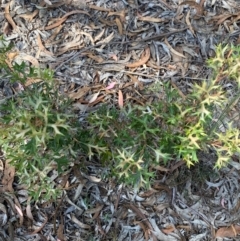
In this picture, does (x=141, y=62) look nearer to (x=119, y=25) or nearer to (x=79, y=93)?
(x=119, y=25)

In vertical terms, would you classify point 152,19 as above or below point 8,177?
above

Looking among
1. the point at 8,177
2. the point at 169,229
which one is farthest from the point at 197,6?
the point at 8,177

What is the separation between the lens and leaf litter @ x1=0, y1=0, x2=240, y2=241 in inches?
77.4

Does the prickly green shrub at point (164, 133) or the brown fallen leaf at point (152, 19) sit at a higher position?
the prickly green shrub at point (164, 133)

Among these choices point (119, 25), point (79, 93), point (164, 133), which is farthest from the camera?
point (119, 25)

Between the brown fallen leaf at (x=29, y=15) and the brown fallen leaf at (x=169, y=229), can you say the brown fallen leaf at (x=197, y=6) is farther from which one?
the brown fallen leaf at (x=169, y=229)

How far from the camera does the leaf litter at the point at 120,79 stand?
1.97m

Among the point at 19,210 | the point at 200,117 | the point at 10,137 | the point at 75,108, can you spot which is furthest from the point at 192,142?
the point at 19,210

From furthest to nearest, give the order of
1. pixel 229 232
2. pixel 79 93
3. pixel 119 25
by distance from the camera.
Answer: pixel 119 25 < pixel 79 93 < pixel 229 232

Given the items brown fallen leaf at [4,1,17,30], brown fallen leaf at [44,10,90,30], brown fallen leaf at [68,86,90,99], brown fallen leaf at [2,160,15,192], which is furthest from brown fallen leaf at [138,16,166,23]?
brown fallen leaf at [2,160,15,192]

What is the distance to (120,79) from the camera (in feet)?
6.96

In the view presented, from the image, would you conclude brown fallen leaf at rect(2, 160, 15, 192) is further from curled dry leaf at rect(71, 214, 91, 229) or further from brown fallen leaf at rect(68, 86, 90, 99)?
brown fallen leaf at rect(68, 86, 90, 99)

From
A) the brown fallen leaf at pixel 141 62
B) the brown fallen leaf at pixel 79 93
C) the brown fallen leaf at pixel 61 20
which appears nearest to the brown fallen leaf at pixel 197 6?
the brown fallen leaf at pixel 141 62

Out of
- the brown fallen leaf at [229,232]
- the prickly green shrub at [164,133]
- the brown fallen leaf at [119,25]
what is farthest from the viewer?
the brown fallen leaf at [119,25]
